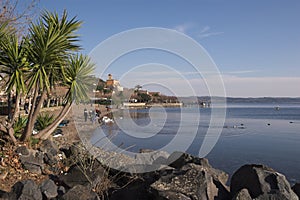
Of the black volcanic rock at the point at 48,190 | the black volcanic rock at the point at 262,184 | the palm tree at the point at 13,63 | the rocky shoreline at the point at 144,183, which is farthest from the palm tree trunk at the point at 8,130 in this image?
the black volcanic rock at the point at 262,184

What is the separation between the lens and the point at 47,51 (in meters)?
8.61

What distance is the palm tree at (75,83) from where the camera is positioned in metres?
9.59

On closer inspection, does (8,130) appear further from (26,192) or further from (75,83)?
(26,192)

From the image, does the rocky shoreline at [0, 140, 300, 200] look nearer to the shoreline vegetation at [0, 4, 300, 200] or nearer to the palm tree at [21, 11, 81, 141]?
the shoreline vegetation at [0, 4, 300, 200]

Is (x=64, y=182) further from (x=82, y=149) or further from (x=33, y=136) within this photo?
(x=33, y=136)

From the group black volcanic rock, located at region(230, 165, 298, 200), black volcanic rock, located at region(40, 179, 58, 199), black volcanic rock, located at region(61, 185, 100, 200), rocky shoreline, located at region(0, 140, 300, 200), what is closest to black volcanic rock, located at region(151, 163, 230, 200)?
rocky shoreline, located at region(0, 140, 300, 200)

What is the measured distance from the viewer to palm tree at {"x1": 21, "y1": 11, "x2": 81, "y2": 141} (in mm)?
8547

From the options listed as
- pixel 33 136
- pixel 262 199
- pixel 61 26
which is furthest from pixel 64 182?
pixel 61 26

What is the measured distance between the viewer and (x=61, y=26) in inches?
367

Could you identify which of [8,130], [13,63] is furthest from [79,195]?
[13,63]

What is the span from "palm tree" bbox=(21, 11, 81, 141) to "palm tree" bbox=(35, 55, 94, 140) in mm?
527

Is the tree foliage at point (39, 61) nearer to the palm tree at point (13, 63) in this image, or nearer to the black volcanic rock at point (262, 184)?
the palm tree at point (13, 63)

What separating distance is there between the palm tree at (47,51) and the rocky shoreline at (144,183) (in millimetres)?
1769

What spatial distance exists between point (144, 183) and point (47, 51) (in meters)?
4.81
